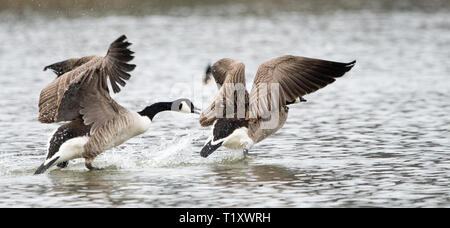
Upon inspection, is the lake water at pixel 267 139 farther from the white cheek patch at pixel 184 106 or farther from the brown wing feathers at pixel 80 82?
the brown wing feathers at pixel 80 82

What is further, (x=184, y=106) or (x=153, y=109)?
(x=184, y=106)

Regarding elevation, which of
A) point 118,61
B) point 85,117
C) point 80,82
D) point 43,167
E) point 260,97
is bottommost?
point 43,167

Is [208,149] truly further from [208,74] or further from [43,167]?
[43,167]

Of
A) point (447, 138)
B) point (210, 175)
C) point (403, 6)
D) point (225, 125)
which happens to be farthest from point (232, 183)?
point (403, 6)

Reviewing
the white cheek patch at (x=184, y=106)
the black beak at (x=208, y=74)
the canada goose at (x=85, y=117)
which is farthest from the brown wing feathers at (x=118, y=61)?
the black beak at (x=208, y=74)

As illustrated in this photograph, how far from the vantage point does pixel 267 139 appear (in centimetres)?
1119

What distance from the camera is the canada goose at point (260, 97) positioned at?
29.2ft

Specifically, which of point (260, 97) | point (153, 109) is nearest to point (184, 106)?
point (153, 109)

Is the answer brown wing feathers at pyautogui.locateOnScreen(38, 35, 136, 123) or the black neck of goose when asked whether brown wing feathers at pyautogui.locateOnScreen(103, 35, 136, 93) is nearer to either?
brown wing feathers at pyautogui.locateOnScreen(38, 35, 136, 123)

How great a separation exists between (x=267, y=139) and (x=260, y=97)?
7.73ft

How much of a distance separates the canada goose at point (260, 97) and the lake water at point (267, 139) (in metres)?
0.33

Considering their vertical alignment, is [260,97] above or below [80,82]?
below

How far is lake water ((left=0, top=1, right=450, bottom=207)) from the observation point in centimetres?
790

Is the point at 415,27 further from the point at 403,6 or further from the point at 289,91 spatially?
the point at 289,91
